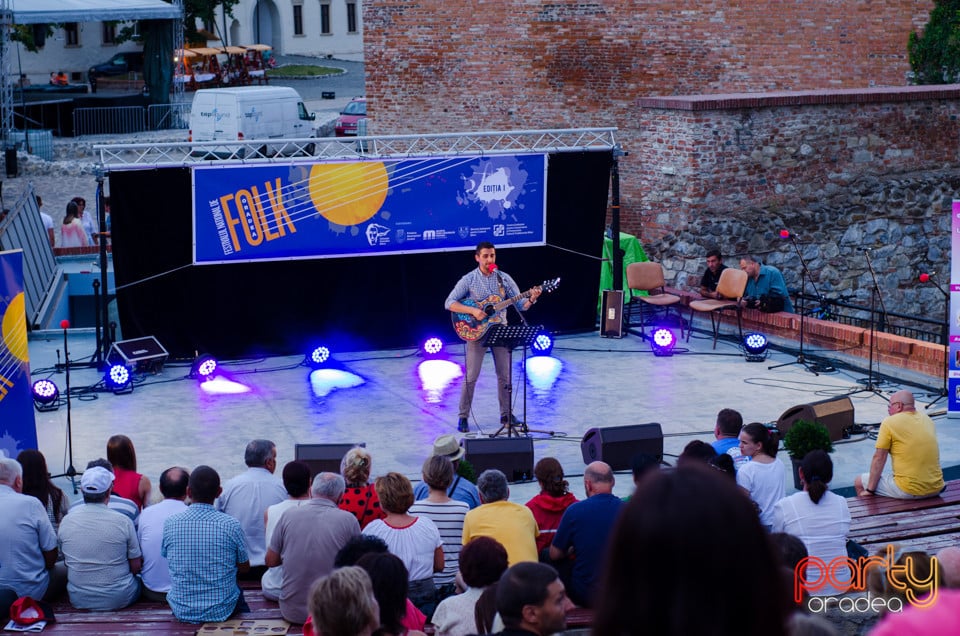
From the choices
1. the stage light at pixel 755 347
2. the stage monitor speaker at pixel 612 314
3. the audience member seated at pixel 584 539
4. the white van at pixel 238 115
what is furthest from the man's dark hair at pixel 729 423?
the white van at pixel 238 115

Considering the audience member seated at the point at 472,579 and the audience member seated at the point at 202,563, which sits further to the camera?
the audience member seated at the point at 202,563

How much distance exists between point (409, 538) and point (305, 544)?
1.75 ft

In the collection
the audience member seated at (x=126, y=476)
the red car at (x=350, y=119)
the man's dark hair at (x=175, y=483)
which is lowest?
the audience member seated at (x=126, y=476)

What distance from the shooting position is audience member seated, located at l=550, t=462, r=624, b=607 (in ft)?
22.1

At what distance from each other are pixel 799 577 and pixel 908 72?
17614 millimetres

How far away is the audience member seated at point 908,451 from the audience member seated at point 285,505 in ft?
13.2

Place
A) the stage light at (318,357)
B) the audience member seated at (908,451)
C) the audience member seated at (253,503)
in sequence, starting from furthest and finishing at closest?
the stage light at (318,357)
the audience member seated at (908,451)
the audience member seated at (253,503)

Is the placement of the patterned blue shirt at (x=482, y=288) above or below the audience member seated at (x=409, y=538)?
above

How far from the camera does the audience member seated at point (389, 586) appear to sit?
16.5 feet


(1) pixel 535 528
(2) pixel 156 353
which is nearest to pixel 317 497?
(1) pixel 535 528

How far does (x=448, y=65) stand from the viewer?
23.2 m

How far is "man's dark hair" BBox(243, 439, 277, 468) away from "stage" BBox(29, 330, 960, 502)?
2.68 metres

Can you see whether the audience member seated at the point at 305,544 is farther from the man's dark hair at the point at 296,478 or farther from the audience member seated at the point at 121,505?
the audience member seated at the point at 121,505

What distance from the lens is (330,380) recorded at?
45.9ft
